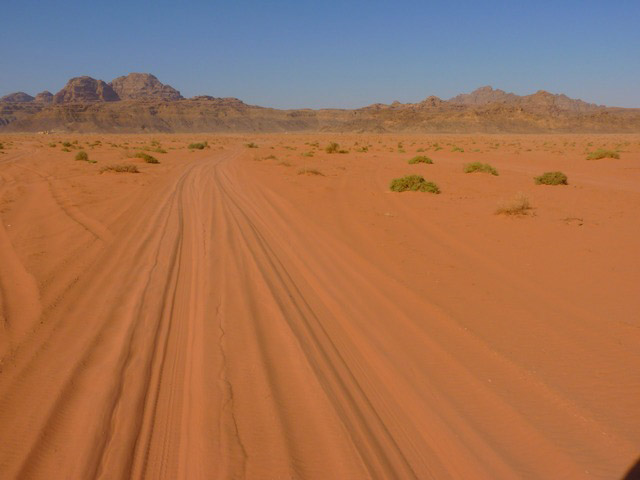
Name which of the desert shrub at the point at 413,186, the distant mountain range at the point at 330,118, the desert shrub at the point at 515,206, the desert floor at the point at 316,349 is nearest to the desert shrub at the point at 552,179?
the desert shrub at the point at 413,186

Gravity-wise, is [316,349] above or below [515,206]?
below

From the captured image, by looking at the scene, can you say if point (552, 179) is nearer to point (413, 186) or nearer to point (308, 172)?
point (413, 186)

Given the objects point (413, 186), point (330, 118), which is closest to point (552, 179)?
point (413, 186)

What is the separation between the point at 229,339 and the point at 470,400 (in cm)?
273

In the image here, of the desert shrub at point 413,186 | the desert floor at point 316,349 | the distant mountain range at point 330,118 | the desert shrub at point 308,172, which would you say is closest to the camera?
the desert floor at point 316,349

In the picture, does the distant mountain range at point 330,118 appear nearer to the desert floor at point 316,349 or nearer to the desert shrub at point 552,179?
the desert shrub at point 552,179

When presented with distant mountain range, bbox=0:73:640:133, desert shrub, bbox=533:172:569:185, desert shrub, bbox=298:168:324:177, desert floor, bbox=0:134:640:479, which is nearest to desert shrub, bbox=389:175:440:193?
desert shrub, bbox=533:172:569:185

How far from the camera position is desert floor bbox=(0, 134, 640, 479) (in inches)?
151

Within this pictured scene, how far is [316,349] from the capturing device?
5508 millimetres

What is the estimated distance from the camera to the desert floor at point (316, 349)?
3.84 meters

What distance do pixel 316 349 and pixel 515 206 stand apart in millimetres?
9753

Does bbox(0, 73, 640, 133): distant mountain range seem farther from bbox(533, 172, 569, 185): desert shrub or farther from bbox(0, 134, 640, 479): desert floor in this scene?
bbox(0, 134, 640, 479): desert floor

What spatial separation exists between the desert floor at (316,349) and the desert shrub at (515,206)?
3.53 feet

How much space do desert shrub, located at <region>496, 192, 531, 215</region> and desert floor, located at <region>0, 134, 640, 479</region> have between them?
1.07m
